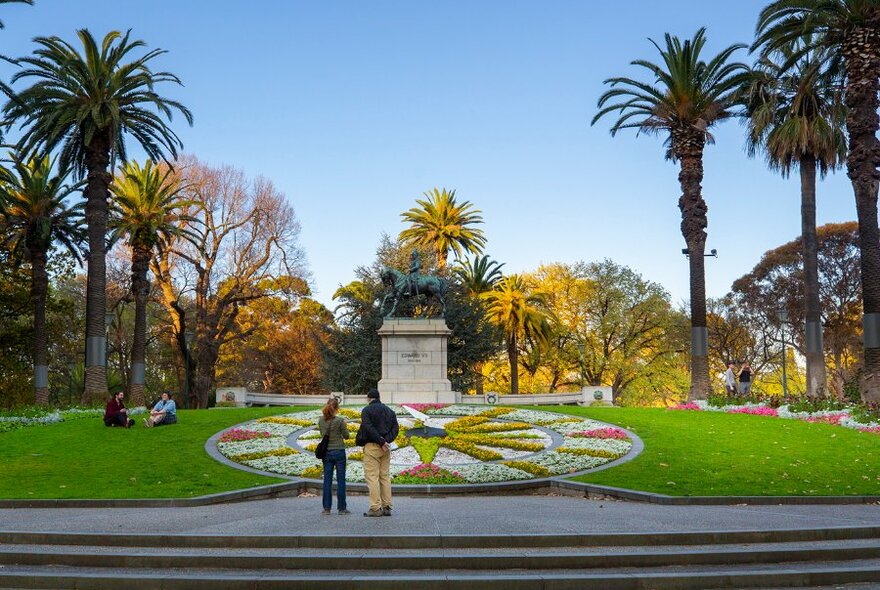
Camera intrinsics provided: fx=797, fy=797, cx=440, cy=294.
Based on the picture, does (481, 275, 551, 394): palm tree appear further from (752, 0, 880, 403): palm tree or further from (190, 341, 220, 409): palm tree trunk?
(752, 0, 880, 403): palm tree

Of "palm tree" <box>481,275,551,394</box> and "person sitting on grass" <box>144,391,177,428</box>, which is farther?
"palm tree" <box>481,275,551,394</box>

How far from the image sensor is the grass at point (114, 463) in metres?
17.8

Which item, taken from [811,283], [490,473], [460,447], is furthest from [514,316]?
[490,473]

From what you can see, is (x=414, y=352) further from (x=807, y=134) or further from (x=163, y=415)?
(x=807, y=134)

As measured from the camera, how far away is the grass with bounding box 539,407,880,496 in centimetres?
1752

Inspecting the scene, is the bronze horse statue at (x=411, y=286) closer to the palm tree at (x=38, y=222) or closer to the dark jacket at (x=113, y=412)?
the dark jacket at (x=113, y=412)

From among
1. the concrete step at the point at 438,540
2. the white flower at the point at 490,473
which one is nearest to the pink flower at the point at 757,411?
the white flower at the point at 490,473

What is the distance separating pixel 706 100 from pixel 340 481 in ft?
102

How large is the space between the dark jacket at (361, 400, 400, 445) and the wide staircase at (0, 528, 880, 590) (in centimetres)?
275

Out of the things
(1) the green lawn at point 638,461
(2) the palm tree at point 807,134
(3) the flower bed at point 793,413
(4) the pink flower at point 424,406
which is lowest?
(1) the green lawn at point 638,461

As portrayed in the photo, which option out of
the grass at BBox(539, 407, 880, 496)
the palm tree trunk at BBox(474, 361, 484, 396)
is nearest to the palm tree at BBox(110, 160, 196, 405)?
the palm tree trunk at BBox(474, 361, 484, 396)

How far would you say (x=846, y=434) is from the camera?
24.6 meters

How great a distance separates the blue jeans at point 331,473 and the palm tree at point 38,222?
107 feet

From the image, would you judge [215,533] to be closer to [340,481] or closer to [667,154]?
[340,481]
